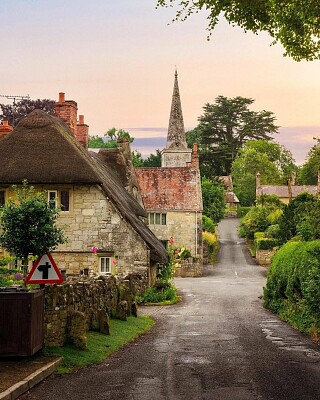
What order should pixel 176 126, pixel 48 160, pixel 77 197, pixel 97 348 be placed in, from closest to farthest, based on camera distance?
pixel 97 348
pixel 48 160
pixel 77 197
pixel 176 126

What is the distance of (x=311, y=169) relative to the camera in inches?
4483

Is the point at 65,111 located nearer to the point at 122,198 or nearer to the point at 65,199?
the point at 122,198

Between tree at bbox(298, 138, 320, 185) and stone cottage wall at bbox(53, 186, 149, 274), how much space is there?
8184cm

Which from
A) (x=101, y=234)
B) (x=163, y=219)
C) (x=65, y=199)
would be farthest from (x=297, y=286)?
(x=163, y=219)

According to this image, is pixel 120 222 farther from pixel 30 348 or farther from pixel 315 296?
pixel 30 348

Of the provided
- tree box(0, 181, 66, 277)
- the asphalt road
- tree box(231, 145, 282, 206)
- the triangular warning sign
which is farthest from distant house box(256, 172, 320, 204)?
the triangular warning sign

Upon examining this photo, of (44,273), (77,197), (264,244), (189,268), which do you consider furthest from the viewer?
(264,244)

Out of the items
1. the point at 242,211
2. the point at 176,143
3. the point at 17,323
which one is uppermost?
the point at 176,143

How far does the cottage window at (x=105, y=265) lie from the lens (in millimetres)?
32812

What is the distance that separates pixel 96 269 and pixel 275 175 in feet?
289

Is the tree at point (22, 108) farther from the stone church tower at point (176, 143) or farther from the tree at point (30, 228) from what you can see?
the tree at point (30, 228)

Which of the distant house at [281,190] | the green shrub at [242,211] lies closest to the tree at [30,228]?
the distant house at [281,190]

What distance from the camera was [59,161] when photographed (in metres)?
31.9

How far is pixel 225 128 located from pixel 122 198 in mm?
78200
